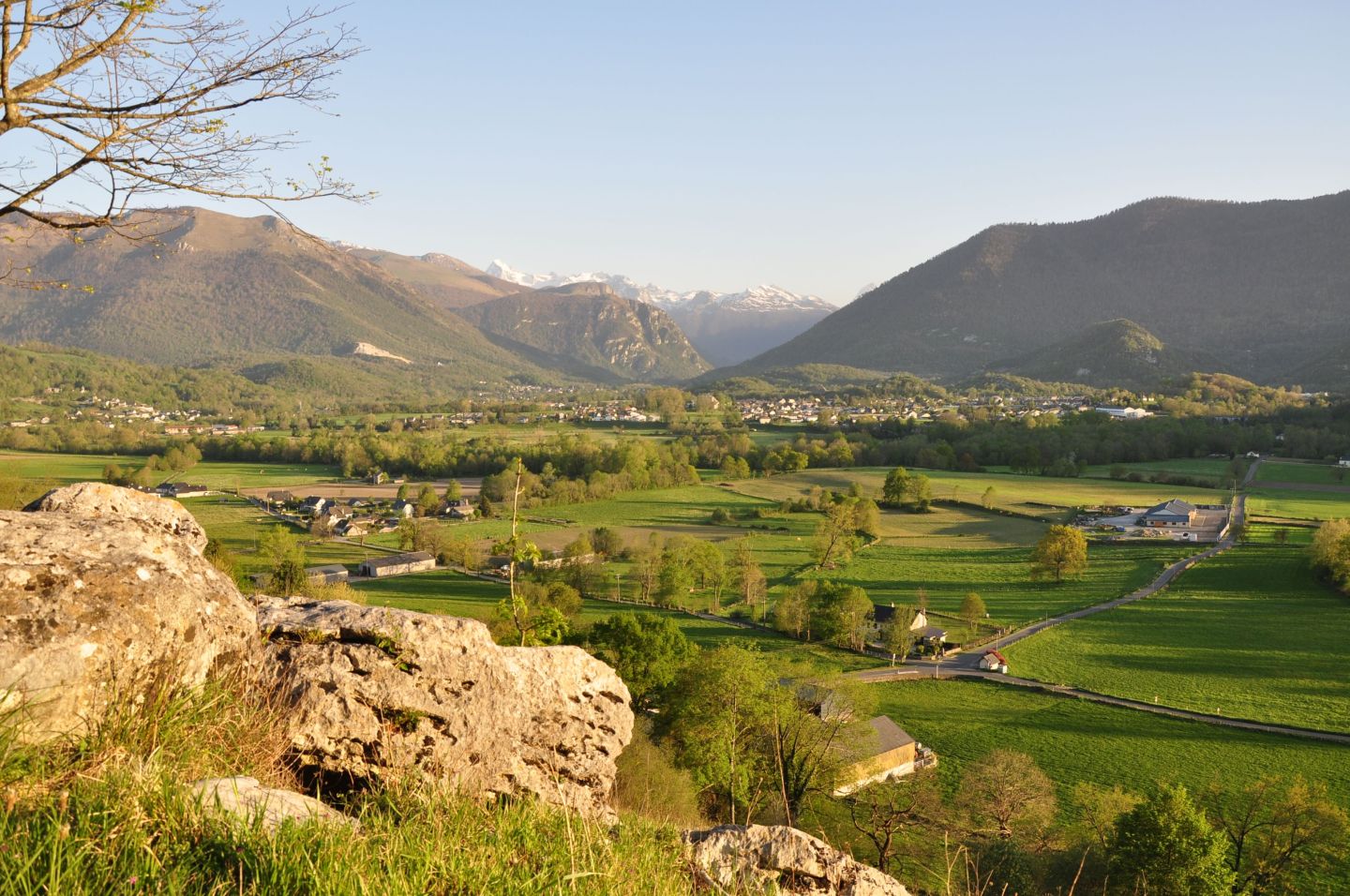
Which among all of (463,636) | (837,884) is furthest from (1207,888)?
(463,636)

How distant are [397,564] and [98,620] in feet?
188

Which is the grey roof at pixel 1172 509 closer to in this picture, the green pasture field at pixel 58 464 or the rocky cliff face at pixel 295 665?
the rocky cliff face at pixel 295 665

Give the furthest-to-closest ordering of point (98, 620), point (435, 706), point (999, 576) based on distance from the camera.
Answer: point (999, 576), point (435, 706), point (98, 620)

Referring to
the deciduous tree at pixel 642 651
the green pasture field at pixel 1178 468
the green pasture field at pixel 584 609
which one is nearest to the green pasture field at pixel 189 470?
the green pasture field at pixel 584 609

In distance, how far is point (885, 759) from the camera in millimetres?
26953

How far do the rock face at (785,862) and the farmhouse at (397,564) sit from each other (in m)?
54.7

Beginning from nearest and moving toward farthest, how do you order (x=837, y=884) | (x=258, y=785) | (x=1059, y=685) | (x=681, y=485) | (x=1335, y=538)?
(x=258, y=785) < (x=837, y=884) < (x=1059, y=685) < (x=1335, y=538) < (x=681, y=485)

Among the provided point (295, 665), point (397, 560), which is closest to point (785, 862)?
point (295, 665)

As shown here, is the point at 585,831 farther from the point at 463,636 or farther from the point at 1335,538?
the point at 1335,538

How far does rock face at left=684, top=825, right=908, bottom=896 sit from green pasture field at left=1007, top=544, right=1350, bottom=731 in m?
35.8

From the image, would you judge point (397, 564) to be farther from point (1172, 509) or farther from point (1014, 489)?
point (1172, 509)

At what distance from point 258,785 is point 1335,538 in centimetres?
6695

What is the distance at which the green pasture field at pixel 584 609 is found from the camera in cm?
4141

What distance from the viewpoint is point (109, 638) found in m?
4.41
